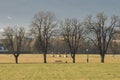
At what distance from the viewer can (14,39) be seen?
8100cm

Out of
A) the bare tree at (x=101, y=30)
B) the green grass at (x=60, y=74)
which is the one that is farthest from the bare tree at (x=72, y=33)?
the green grass at (x=60, y=74)

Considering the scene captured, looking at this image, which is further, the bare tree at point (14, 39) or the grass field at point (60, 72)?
the bare tree at point (14, 39)

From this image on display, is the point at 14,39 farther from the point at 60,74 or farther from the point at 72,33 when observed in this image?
the point at 60,74

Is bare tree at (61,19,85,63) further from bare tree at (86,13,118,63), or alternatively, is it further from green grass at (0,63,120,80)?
green grass at (0,63,120,80)

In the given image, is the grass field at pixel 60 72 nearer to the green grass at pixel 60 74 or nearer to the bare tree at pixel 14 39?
the green grass at pixel 60 74

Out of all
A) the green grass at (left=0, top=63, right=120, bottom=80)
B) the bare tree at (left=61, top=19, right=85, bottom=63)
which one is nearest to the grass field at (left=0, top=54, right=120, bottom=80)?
the green grass at (left=0, top=63, right=120, bottom=80)

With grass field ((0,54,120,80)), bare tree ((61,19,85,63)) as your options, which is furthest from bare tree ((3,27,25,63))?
grass field ((0,54,120,80))

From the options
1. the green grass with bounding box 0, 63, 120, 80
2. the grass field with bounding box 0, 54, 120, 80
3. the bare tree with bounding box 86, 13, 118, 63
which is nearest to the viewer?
the green grass with bounding box 0, 63, 120, 80

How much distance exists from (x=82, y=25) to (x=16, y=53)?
2034 centimetres

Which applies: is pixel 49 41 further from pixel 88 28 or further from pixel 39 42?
pixel 88 28

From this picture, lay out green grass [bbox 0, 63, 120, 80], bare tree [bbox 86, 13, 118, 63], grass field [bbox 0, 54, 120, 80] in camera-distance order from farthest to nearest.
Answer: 1. bare tree [bbox 86, 13, 118, 63]
2. grass field [bbox 0, 54, 120, 80]
3. green grass [bbox 0, 63, 120, 80]

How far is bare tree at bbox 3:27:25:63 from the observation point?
3114 inches

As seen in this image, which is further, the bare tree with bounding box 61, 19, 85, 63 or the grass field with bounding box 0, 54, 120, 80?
the bare tree with bounding box 61, 19, 85, 63

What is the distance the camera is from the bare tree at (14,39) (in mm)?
79088
